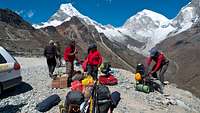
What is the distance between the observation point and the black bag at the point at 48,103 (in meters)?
15.3

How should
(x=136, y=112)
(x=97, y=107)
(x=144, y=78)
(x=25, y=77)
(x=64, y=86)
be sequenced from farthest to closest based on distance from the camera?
1. (x=25, y=77)
2. (x=144, y=78)
3. (x=64, y=86)
4. (x=136, y=112)
5. (x=97, y=107)

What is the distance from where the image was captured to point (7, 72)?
55.5 ft

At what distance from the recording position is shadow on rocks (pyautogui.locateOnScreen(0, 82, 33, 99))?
1768 centimetres

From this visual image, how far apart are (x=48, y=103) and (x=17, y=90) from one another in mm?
3503

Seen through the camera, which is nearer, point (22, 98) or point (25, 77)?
point (22, 98)

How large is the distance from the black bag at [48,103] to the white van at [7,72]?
6.12ft

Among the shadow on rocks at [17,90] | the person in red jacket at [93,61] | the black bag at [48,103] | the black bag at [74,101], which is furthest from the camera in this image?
the person in red jacket at [93,61]

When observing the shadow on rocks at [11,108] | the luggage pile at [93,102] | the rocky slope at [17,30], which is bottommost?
the shadow on rocks at [11,108]

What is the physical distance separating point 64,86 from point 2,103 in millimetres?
3054

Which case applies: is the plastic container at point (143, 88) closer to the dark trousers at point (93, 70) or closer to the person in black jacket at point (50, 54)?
the dark trousers at point (93, 70)

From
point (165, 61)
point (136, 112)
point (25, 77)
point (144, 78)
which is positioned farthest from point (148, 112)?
point (25, 77)

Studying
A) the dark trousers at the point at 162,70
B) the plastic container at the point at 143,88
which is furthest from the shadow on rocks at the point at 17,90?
the dark trousers at the point at 162,70

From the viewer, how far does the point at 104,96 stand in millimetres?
11367

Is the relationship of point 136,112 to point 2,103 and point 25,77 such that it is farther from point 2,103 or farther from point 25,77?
point 25,77
